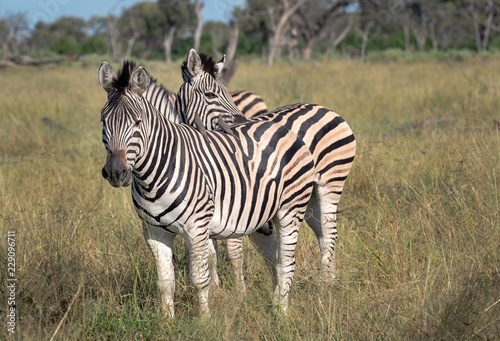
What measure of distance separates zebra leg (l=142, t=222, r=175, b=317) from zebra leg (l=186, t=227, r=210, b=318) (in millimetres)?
144

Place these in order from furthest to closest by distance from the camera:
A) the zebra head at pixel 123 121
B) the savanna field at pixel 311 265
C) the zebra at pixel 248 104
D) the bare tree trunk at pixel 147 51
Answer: the bare tree trunk at pixel 147 51, the zebra at pixel 248 104, the savanna field at pixel 311 265, the zebra head at pixel 123 121

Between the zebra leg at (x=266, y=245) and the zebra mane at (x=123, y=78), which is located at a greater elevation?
the zebra mane at (x=123, y=78)

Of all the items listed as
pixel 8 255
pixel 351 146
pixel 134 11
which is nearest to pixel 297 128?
pixel 351 146

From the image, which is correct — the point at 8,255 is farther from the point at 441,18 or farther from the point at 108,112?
the point at 441,18

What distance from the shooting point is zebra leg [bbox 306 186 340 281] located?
3.93 meters

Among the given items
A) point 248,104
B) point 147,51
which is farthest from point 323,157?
point 147,51

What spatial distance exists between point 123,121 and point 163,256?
0.86 metres

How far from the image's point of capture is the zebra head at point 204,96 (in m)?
4.48

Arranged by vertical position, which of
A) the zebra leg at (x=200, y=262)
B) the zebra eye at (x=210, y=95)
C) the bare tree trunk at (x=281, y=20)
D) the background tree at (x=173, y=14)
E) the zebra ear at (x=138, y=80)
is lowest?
the zebra leg at (x=200, y=262)

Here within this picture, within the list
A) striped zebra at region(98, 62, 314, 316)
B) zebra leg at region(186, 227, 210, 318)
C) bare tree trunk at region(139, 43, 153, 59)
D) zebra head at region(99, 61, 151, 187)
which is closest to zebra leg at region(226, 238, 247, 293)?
striped zebra at region(98, 62, 314, 316)

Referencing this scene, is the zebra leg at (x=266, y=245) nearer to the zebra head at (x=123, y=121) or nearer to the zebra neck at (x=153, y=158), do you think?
the zebra neck at (x=153, y=158)

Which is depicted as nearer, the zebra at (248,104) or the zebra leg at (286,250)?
the zebra leg at (286,250)

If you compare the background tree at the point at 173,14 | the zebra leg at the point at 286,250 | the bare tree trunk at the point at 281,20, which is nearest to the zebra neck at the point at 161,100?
the zebra leg at the point at 286,250

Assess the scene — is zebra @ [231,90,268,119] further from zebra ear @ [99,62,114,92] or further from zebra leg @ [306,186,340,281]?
zebra ear @ [99,62,114,92]
